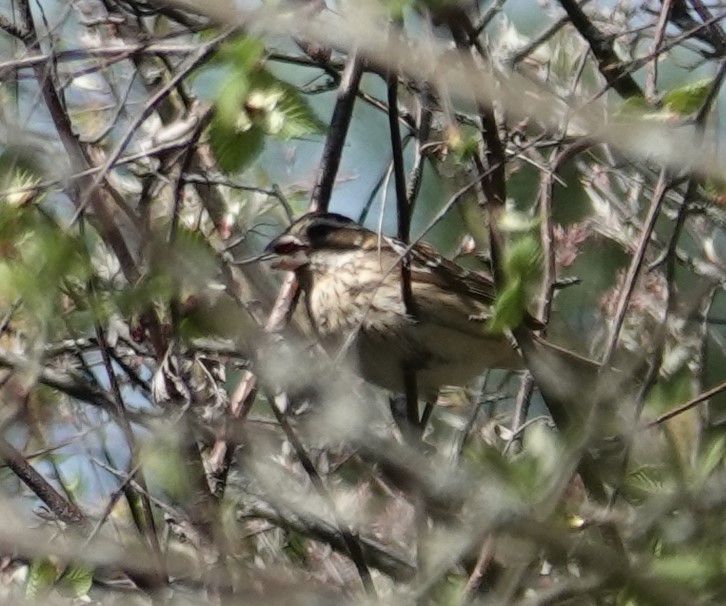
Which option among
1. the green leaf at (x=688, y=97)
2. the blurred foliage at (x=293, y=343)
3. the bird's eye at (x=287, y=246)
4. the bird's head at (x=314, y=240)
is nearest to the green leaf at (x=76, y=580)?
the blurred foliage at (x=293, y=343)

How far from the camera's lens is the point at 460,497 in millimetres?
2236

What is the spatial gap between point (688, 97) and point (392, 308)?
5.83 feet

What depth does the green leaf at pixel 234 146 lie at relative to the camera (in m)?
2.70

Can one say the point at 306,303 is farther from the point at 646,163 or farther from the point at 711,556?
the point at 711,556

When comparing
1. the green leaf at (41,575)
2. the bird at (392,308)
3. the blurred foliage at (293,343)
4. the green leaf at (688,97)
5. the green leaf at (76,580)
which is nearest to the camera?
the blurred foliage at (293,343)

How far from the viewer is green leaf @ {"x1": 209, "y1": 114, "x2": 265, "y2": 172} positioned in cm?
270

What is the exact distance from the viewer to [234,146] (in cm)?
272

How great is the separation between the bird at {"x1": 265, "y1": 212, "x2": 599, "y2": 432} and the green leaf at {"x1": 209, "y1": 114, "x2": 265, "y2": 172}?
1487 millimetres

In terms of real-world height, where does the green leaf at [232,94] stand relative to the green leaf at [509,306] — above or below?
above

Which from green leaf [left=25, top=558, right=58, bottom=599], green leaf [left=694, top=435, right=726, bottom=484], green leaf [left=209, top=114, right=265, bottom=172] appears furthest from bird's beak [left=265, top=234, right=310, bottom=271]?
green leaf [left=694, top=435, right=726, bottom=484]

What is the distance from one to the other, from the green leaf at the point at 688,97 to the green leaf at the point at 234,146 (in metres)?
0.84

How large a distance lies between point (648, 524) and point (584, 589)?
0.23 m

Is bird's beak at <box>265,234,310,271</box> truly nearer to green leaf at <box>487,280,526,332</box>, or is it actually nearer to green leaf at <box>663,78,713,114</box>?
green leaf at <box>663,78,713,114</box>

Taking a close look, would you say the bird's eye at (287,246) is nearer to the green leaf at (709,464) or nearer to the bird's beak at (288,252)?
the bird's beak at (288,252)
